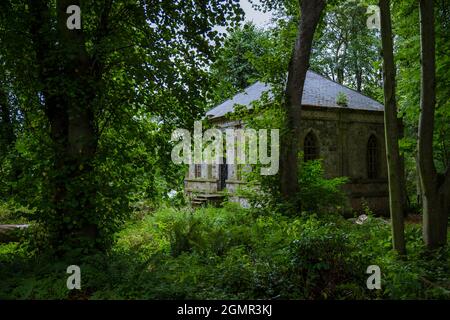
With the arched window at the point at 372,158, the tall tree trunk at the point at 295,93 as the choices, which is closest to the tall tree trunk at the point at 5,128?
the tall tree trunk at the point at 295,93

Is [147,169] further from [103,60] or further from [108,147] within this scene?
[103,60]

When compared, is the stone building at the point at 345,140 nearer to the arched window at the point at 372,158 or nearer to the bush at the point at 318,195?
the arched window at the point at 372,158

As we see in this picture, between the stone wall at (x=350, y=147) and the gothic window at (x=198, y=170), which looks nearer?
the stone wall at (x=350, y=147)

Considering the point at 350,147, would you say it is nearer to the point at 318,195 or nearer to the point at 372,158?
the point at 372,158

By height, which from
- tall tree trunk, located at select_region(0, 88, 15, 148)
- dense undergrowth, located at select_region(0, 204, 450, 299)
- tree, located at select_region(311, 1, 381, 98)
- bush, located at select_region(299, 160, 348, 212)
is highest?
tree, located at select_region(311, 1, 381, 98)

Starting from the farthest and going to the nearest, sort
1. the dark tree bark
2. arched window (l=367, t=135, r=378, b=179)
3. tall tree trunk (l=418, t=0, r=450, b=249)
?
1. arched window (l=367, t=135, r=378, b=179)
2. tall tree trunk (l=418, t=0, r=450, b=249)
3. the dark tree bark

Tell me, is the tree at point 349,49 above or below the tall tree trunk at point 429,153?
above

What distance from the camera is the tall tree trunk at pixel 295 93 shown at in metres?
13.0

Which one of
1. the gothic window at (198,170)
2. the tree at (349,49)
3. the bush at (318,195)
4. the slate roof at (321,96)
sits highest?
the tree at (349,49)

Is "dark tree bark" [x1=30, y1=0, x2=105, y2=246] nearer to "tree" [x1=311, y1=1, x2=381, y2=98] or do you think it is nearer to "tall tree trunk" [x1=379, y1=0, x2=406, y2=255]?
"tall tree trunk" [x1=379, y1=0, x2=406, y2=255]

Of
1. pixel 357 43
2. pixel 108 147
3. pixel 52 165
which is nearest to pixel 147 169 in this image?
pixel 108 147

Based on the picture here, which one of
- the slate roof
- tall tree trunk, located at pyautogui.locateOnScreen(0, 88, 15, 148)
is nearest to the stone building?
the slate roof

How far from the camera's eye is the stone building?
62.6ft
